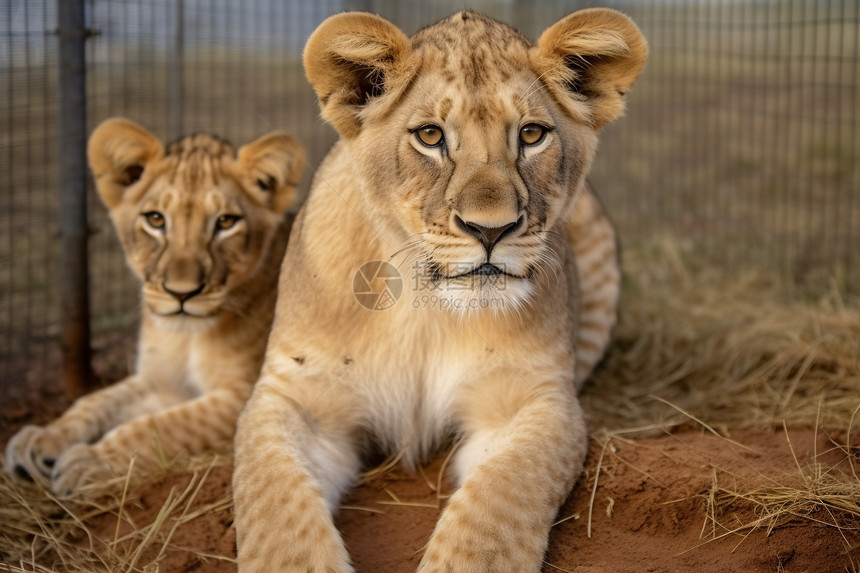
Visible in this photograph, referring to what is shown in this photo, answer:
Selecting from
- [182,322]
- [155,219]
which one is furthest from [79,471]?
[155,219]

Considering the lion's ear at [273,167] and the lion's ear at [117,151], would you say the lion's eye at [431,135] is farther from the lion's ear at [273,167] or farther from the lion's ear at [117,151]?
the lion's ear at [117,151]

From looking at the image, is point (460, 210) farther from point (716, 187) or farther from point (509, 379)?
point (716, 187)

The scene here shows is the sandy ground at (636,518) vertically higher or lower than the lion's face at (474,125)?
lower

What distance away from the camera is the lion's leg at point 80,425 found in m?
3.79

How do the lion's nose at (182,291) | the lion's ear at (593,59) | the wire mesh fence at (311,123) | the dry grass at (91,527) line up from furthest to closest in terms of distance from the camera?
the wire mesh fence at (311,123) → the lion's nose at (182,291) → the dry grass at (91,527) → the lion's ear at (593,59)

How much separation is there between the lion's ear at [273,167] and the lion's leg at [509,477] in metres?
1.54

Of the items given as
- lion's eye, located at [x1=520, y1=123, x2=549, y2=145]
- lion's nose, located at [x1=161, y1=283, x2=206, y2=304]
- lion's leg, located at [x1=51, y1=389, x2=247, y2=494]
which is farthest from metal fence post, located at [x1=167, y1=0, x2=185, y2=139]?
lion's eye, located at [x1=520, y1=123, x2=549, y2=145]

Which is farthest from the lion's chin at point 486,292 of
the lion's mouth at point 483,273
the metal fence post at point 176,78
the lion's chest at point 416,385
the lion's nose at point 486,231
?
Result: the metal fence post at point 176,78

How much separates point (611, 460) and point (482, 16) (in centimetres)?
161

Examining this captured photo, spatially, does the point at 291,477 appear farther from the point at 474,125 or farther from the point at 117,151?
the point at 117,151

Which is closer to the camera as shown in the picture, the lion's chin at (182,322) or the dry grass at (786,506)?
the dry grass at (786,506)

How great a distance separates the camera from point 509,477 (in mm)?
2824

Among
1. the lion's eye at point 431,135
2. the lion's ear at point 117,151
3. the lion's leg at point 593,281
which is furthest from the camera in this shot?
the lion's leg at point 593,281

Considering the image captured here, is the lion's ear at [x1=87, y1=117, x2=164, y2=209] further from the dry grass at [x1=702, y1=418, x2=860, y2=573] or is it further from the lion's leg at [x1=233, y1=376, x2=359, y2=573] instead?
the dry grass at [x1=702, y1=418, x2=860, y2=573]
